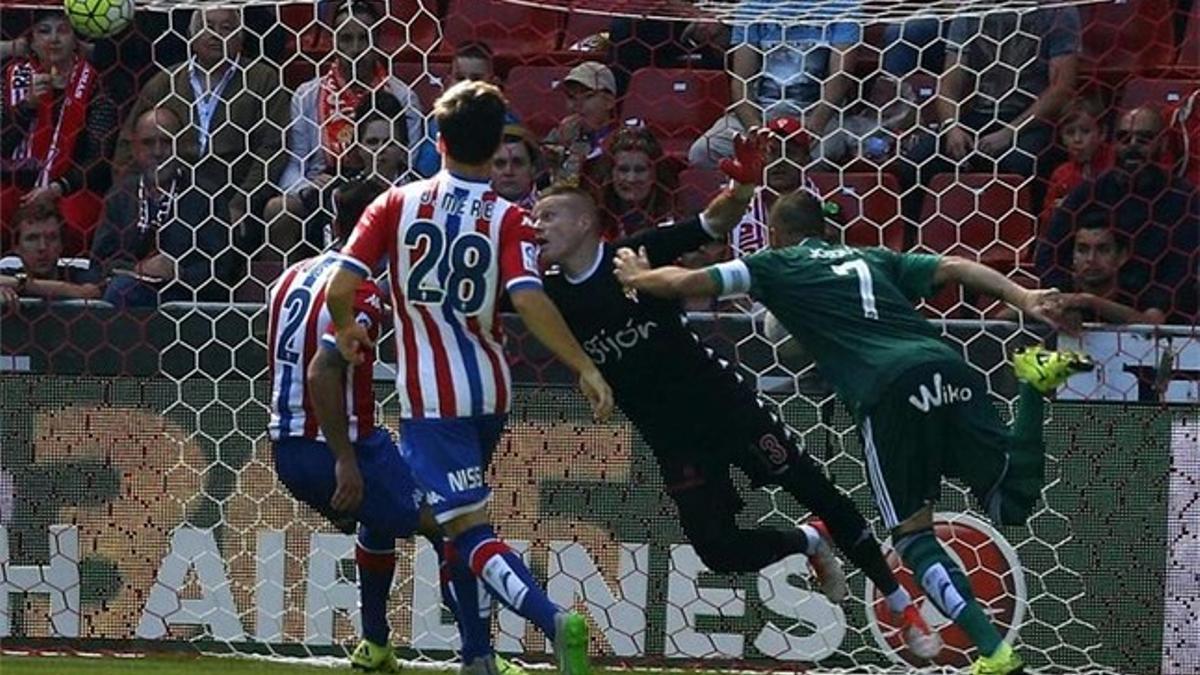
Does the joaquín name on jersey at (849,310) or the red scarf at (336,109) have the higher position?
the red scarf at (336,109)

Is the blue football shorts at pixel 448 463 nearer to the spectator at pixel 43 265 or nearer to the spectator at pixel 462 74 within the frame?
the spectator at pixel 43 265

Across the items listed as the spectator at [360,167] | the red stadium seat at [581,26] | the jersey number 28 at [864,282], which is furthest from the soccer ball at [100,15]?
the jersey number 28 at [864,282]

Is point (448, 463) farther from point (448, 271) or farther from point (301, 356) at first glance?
point (301, 356)

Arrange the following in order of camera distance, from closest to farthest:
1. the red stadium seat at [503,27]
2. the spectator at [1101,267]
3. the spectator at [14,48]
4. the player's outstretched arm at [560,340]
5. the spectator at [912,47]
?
the player's outstretched arm at [560,340], the spectator at [1101,267], the spectator at [912,47], the red stadium seat at [503,27], the spectator at [14,48]

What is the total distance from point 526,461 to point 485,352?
197cm

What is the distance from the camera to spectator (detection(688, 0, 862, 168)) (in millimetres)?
9984

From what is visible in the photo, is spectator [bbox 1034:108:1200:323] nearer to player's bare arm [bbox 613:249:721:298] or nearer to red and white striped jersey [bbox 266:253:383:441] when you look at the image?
player's bare arm [bbox 613:249:721:298]

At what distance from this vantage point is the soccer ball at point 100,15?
10016 millimetres

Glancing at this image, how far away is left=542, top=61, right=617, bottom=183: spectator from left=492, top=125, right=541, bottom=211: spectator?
10 cm

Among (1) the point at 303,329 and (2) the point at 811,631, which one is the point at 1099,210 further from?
(1) the point at 303,329

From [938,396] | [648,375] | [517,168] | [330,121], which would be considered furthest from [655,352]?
[330,121]

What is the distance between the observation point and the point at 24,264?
9.83 metres

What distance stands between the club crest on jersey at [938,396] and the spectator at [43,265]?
352cm

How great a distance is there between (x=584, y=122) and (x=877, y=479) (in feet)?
9.18
